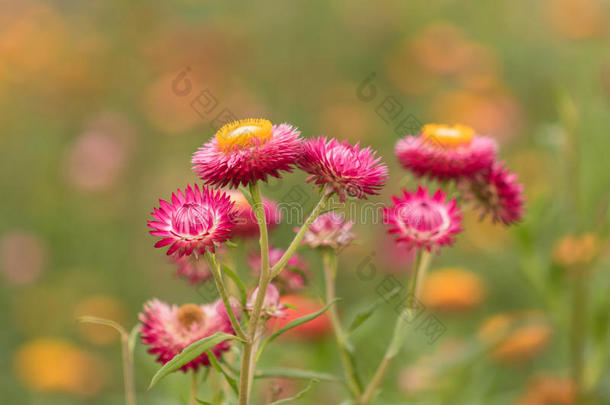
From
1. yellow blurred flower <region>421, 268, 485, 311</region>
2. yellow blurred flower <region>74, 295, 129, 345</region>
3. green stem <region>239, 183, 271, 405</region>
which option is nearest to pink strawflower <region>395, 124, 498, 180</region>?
green stem <region>239, 183, 271, 405</region>

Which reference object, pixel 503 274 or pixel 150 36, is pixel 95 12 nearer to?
pixel 150 36

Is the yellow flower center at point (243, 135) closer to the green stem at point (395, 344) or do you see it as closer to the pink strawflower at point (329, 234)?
the pink strawflower at point (329, 234)

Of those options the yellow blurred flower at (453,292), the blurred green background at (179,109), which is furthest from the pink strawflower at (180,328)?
the blurred green background at (179,109)

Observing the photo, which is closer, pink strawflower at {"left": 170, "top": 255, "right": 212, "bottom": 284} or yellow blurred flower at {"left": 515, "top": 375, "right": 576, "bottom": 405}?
pink strawflower at {"left": 170, "top": 255, "right": 212, "bottom": 284}

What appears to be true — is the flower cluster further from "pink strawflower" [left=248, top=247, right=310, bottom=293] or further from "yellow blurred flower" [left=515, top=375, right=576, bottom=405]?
"yellow blurred flower" [left=515, top=375, right=576, bottom=405]

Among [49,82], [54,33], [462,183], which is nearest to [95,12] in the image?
[54,33]

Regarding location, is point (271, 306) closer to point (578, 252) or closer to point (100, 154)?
point (578, 252)
